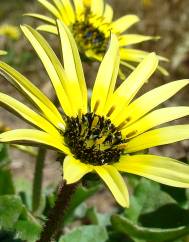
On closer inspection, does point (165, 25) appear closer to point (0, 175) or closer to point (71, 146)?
point (0, 175)

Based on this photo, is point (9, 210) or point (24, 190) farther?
point (24, 190)

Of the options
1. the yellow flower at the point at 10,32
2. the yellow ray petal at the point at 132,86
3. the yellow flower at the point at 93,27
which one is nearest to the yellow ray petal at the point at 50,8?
the yellow flower at the point at 93,27

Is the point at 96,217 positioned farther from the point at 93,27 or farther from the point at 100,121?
the point at 100,121

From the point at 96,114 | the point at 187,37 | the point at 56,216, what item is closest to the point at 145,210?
the point at 96,114

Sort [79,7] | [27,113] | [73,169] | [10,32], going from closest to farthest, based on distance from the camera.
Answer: [73,169], [27,113], [79,7], [10,32]

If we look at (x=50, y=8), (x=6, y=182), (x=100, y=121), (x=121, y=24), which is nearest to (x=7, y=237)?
(x=100, y=121)

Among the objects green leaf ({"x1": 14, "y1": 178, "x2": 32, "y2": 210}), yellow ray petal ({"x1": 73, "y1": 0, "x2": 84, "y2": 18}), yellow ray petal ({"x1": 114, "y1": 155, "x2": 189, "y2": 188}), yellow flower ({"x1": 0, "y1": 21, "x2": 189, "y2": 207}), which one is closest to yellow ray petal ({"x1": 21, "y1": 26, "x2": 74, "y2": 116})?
yellow flower ({"x1": 0, "y1": 21, "x2": 189, "y2": 207})

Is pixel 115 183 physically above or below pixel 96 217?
above
